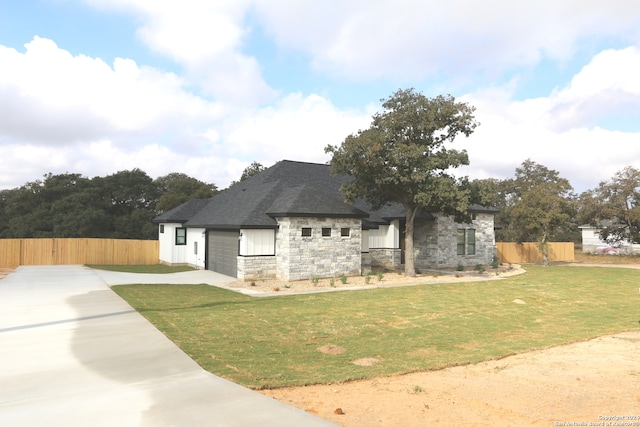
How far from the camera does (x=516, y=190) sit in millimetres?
56781

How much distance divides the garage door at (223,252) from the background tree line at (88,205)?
21878 millimetres

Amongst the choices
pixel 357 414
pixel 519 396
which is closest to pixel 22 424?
pixel 357 414

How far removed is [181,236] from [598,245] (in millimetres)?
52140

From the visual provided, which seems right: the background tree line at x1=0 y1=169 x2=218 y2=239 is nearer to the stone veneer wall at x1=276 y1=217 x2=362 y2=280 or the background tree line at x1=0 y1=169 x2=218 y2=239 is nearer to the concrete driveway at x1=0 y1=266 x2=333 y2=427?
the stone veneer wall at x1=276 y1=217 x2=362 y2=280

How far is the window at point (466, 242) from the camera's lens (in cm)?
2905

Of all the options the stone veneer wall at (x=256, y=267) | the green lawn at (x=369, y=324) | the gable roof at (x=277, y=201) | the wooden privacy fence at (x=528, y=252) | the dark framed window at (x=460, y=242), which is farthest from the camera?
the wooden privacy fence at (x=528, y=252)

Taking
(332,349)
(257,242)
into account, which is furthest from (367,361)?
(257,242)

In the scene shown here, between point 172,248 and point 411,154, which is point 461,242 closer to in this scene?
point 411,154

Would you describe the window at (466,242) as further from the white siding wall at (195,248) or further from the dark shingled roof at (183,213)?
the dark shingled roof at (183,213)

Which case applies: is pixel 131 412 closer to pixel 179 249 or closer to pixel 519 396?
pixel 519 396

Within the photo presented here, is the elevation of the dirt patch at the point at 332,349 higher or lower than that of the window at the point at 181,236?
lower

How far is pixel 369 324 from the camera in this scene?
36.5 ft

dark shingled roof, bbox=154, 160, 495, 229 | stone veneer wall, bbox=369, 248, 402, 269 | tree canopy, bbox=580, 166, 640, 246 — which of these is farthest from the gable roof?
tree canopy, bbox=580, 166, 640, 246

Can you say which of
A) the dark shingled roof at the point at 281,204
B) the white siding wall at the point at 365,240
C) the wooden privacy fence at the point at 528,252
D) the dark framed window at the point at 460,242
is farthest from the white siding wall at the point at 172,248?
the wooden privacy fence at the point at 528,252
